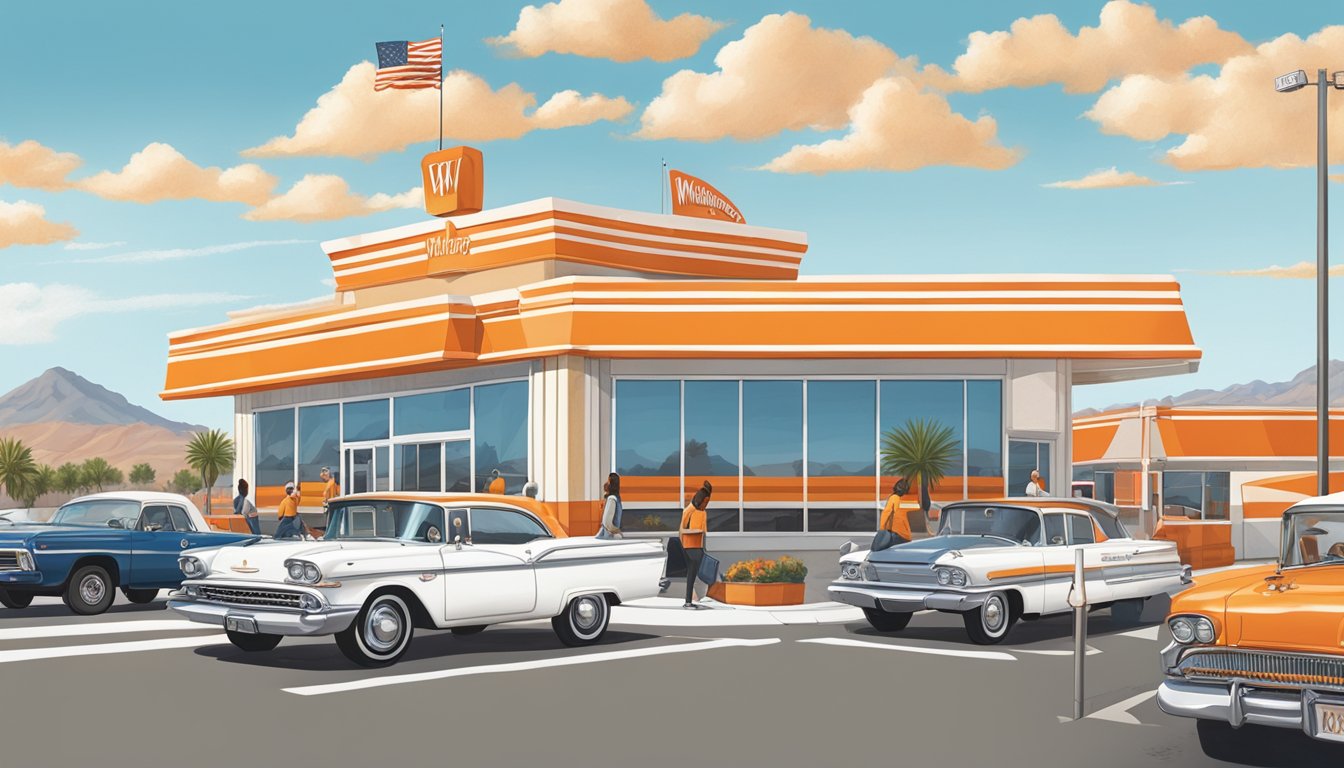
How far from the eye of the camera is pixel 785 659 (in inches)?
535

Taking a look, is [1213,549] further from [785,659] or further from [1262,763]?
[1262,763]

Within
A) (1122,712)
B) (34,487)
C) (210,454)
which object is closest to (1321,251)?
(1122,712)

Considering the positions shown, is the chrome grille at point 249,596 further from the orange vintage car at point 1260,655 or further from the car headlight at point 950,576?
the orange vintage car at point 1260,655

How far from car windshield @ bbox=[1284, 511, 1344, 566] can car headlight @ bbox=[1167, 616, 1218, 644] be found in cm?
112

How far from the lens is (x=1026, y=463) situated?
84.8ft

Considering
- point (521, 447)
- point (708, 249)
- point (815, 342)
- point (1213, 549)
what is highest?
point (708, 249)

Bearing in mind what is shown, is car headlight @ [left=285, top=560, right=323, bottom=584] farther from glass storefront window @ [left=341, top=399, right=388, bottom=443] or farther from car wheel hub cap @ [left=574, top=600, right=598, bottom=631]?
glass storefront window @ [left=341, top=399, right=388, bottom=443]

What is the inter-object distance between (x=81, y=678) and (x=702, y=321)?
14461 mm

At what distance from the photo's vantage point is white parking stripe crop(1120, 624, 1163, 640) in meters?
15.6

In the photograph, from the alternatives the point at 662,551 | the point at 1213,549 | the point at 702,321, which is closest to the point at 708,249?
the point at 702,321

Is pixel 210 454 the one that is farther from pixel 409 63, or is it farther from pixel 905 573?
pixel 905 573

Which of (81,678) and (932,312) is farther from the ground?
(932,312)

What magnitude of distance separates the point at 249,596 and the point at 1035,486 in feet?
49.4

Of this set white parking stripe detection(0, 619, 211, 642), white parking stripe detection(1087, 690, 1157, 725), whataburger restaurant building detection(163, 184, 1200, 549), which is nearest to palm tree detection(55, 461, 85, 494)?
whataburger restaurant building detection(163, 184, 1200, 549)
